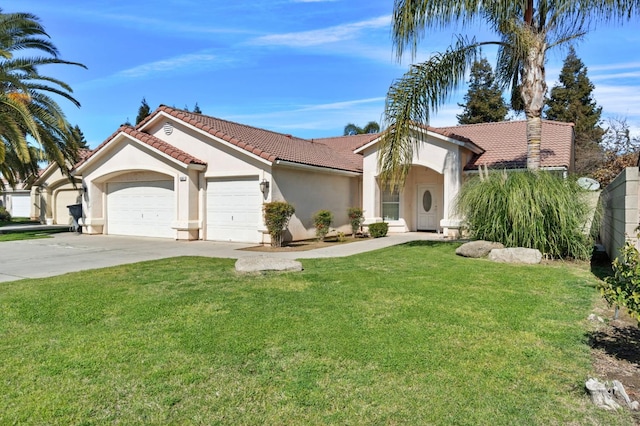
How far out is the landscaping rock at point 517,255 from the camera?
1036cm

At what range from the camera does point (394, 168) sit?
1255 centimetres

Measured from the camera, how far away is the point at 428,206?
20.3 meters

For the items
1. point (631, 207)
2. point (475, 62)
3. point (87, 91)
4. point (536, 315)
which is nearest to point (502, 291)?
point (536, 315)

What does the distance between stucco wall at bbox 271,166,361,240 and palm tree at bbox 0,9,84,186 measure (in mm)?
9166

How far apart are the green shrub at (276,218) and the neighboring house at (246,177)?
2.85ft

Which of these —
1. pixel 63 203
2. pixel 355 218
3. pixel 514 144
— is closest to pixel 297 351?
pixel 355 218

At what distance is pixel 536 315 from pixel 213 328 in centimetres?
434

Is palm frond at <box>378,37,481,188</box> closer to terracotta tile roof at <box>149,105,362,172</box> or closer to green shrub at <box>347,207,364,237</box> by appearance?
terracotta tile roof at <box>149,105,362,172</box>

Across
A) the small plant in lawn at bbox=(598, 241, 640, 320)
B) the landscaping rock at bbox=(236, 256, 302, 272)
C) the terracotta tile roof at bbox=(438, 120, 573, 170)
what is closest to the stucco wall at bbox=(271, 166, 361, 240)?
the terracotta tile roof at bbox=(438, 120, 573, 170)

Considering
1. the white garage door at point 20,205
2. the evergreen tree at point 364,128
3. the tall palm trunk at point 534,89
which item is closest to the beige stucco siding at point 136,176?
the tall palm trunk at point 534,89

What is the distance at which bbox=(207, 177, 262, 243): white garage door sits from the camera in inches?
624

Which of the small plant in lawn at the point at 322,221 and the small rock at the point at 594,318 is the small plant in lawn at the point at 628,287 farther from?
the small plant in lawn at the point at 322,221

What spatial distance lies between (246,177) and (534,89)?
378 inches

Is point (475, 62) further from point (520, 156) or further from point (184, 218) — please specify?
point (184, 218)
